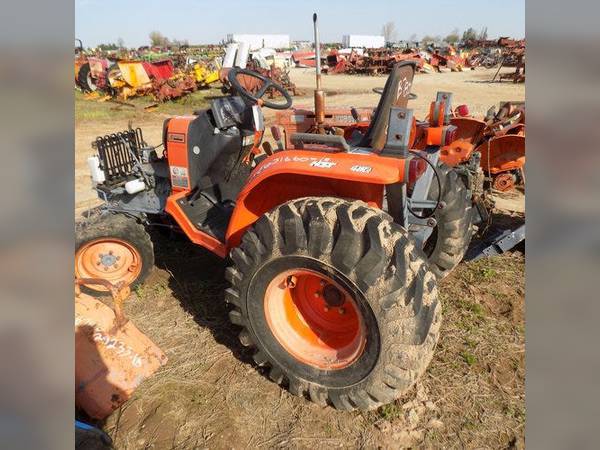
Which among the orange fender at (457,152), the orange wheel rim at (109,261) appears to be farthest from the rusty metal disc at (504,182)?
the orange wheel rim at (109,261)

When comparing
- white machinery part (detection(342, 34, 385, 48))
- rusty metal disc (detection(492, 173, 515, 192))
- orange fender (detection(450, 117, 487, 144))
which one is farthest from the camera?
white machinery part (detection(342, 34, 385, 48))

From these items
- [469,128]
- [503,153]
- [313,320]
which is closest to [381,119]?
[313,320]

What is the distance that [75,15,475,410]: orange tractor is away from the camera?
212cm

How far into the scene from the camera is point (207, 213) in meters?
3.46

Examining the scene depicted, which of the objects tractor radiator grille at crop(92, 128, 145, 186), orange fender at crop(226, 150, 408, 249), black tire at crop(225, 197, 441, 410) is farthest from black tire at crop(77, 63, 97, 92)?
black tire at crop(225, 197, 441, 410)

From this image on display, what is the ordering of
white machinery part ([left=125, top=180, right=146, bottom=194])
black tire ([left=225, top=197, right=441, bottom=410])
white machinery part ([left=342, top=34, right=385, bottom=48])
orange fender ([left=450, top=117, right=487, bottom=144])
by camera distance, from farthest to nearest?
white machinery part ([left=342, top=34, right=385, bottom=48]), orange fender ([left=450, top=117, right=487, bottom=144]), white machinery part ([left=125, top=180, right=146, bottom=194]), black tire ([left=225, top=197, right=441, bottom=410])

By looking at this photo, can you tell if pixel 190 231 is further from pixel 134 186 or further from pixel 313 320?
pixel 313 320

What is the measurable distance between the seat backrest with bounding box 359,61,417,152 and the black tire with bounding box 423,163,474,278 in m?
0.77

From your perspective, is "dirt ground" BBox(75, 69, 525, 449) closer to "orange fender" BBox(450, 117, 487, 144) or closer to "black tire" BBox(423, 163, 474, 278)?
"black tire" BBox(423, 163, 474, 278)

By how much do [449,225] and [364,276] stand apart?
140cm
